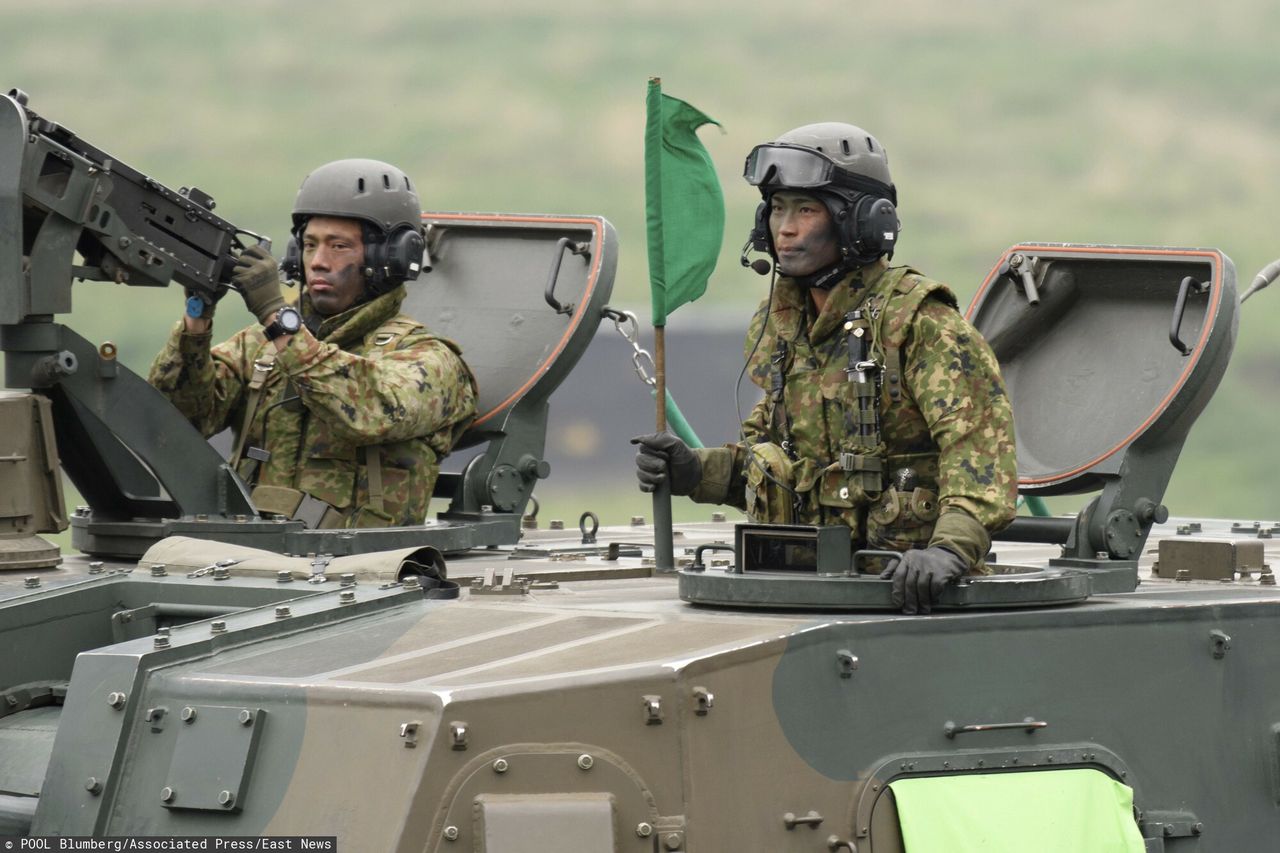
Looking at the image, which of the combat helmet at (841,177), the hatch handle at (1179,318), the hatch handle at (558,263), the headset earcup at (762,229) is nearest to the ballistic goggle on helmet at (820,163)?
the combat helmet at (841,177)

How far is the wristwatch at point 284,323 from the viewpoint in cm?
814

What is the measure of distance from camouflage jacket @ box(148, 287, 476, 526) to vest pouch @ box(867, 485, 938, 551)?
2.47m

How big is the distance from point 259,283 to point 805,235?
2.39 meters

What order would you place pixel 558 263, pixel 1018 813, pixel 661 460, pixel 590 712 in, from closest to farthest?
pixel 590 712 → pixel 1018 813 → pixel 661 460 → pixel 558 263

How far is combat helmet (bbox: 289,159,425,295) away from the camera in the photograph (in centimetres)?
895

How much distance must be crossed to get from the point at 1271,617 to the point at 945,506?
1.14m

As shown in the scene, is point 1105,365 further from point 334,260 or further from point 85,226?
point 85,226

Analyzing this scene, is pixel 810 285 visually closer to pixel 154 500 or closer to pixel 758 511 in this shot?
pixel 758 511

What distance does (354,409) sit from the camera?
27.8ft

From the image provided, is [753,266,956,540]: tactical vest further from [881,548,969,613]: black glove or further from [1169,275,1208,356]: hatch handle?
[1169,275,1208,356]: hatch handle

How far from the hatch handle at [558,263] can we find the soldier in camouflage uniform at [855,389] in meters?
2.60

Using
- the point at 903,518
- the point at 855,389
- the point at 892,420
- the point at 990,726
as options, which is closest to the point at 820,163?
the point at 855,389

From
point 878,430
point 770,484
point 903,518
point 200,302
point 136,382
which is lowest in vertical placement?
point 903,518

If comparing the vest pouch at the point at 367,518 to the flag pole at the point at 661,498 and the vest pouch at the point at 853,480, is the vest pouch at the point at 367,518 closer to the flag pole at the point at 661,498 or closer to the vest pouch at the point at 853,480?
the flag pole at the point at 661,498
